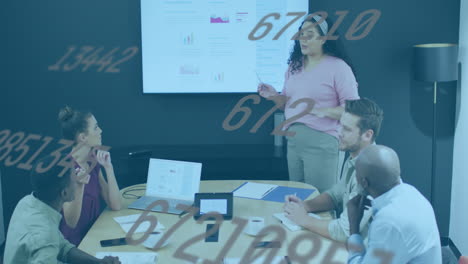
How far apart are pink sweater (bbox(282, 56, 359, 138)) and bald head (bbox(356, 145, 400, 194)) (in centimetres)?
145

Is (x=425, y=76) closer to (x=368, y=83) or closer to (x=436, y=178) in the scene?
(x=368, y=83)

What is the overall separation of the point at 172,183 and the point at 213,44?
5.73 feet

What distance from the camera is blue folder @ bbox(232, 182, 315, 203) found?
289 cm

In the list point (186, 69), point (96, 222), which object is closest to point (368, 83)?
point (186, 69)

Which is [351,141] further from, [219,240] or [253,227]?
[219,240]

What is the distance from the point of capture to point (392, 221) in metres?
1.78

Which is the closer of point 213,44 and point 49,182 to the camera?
point 49,182

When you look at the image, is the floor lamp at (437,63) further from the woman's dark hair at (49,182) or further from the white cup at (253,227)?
the woman's dark hair at (49,182)

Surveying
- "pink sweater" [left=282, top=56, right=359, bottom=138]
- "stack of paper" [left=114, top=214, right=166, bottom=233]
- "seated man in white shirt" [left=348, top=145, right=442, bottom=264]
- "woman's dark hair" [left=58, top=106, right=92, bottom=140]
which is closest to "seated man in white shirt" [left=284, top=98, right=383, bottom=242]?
"seated man in white shirt" [left=348, top=145, right=442, bottom=264]

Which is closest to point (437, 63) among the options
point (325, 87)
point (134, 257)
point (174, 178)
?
point (325, 87)

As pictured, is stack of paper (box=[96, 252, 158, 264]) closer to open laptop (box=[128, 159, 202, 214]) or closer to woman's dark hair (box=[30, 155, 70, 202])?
woman's dark hair (box=[30, 155, 70, 202])

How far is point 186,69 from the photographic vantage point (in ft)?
14.0

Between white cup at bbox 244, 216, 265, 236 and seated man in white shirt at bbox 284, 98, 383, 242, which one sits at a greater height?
seated man in white shirt at bbox 284, 98, 383, 242

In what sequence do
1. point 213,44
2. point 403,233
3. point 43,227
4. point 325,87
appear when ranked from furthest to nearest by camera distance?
point 213,44 < point 325,87 < point 43,227 < point 403,233
